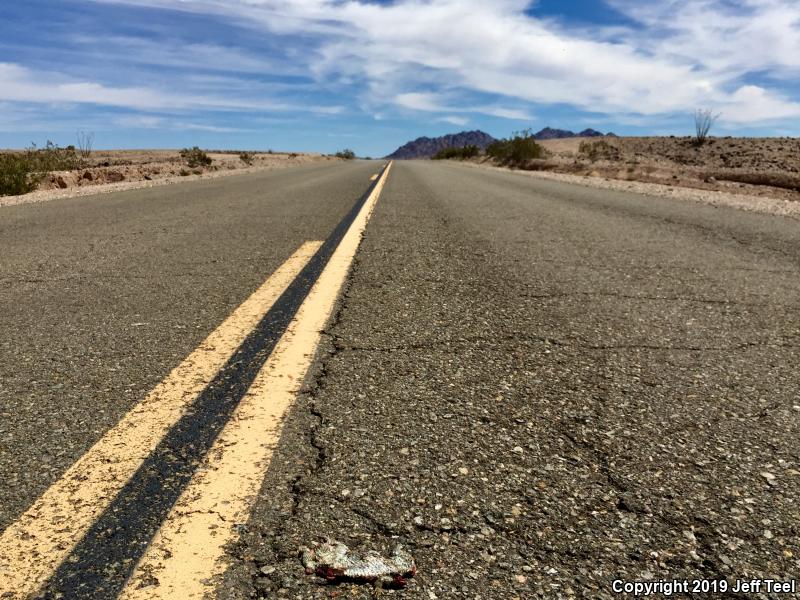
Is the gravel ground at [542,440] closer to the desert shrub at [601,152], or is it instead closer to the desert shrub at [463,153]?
the desert shrub at [601,152]

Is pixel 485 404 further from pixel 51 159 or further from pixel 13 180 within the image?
pixel 51 159

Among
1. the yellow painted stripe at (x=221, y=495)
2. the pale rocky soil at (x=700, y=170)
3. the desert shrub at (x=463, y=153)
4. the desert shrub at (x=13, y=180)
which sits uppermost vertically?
the desert shrub at (x=463, y=153)

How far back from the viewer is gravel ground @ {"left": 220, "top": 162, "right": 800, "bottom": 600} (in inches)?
52.2

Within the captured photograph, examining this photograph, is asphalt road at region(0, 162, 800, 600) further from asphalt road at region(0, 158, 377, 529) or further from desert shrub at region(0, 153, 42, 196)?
desert shrub at region(0, 153, 42, 196)

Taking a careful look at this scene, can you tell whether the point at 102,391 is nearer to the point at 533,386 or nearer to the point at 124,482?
the point at 124,482

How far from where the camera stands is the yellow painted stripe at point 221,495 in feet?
3.98

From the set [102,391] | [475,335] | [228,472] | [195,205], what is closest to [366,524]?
[228,472]

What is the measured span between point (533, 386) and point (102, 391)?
156 cm

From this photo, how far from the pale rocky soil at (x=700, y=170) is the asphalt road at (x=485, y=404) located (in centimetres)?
674

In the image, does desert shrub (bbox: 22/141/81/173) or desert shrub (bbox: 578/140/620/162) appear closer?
desert shrub (bbox: 22/141/81/173)

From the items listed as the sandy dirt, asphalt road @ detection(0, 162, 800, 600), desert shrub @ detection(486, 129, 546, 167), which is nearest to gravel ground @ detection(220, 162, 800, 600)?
asphalt road @ detection(0, 162, 800, 600)

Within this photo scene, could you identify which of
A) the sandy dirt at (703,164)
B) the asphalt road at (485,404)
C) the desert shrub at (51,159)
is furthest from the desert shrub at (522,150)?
the asphalt road at (485,404)

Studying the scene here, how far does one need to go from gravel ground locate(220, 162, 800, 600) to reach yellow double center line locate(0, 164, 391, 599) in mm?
67

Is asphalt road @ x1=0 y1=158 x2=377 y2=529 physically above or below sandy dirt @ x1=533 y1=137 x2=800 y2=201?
below
